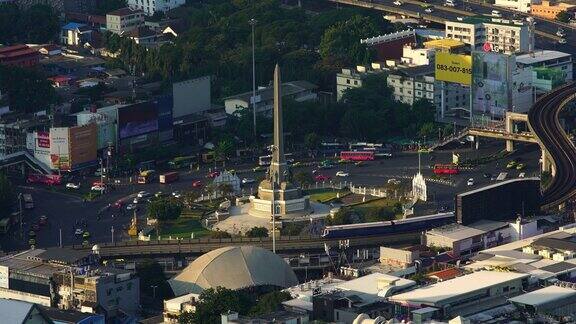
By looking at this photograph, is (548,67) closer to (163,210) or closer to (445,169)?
(445,169)

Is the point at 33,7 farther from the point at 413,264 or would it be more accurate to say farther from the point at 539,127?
the point at 413,264

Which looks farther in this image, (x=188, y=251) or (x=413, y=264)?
(x=188, y=251)

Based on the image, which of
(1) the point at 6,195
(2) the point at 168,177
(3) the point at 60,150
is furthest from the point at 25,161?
(1) the point at 6,195

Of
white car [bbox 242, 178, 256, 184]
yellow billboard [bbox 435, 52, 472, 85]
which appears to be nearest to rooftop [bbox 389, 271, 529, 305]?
white car [bbox 242, 178, 256, 184]

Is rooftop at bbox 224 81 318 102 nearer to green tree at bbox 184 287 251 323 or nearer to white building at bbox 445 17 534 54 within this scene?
white building at bbox 445 17 534 54

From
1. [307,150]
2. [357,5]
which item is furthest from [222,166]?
[357,5]

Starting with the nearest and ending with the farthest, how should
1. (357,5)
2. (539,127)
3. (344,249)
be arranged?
1. (344,249)
2. (539,127)
3. (357,5)
